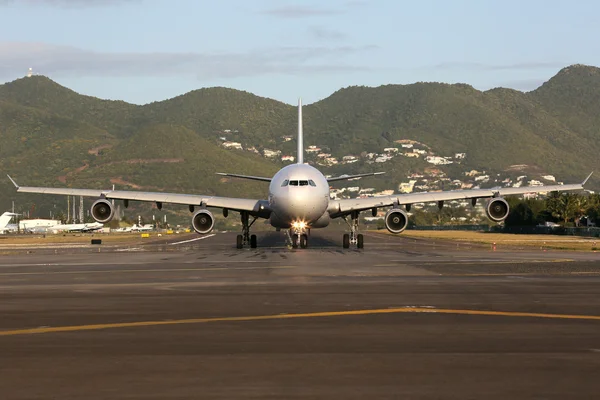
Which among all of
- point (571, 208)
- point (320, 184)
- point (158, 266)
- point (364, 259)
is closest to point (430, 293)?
point (158, 266)

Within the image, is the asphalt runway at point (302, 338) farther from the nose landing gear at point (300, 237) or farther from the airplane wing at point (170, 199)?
the airplane wing at point (170, 199)

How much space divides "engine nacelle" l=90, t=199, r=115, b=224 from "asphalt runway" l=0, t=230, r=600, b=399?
98.3ft

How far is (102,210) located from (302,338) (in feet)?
158

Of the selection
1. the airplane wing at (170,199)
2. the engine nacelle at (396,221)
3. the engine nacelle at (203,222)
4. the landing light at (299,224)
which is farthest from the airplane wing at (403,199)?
the engine nacelle at (203,222)

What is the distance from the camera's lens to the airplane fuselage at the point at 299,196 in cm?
5912

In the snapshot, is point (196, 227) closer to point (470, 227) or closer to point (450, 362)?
point (450, 362)

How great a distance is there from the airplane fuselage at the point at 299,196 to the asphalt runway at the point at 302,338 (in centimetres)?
2624

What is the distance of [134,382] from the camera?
12.0 meters

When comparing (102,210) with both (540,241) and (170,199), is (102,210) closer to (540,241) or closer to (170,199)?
(170,199)

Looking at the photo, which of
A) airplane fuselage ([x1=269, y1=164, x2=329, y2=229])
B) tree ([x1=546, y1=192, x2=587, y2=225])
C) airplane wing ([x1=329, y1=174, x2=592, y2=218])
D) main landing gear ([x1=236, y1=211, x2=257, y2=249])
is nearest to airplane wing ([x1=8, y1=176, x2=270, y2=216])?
main landing gear ([x1=236, y1=211, x2=257, y2=249])

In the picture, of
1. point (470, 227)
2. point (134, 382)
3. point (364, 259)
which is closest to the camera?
point (134, 382)

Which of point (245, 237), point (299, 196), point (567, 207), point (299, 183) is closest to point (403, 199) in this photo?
point (299, 183)

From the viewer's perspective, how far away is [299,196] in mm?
58906

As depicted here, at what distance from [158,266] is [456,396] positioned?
3282 centimetres
